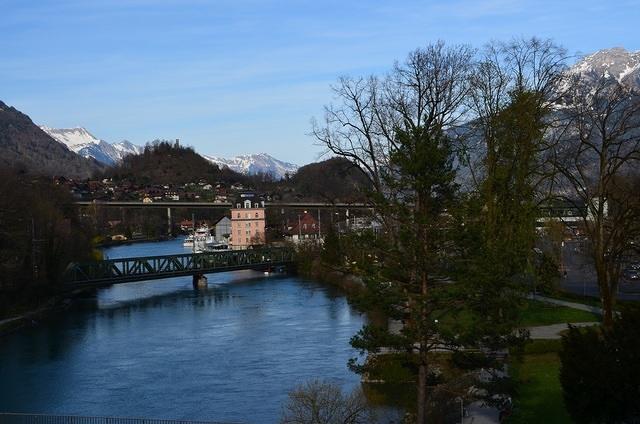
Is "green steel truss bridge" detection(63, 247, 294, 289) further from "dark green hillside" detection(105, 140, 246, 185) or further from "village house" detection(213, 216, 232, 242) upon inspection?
"dark green hillside" detection(105, 140, 246, 185)

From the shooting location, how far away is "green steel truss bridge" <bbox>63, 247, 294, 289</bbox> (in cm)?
4516

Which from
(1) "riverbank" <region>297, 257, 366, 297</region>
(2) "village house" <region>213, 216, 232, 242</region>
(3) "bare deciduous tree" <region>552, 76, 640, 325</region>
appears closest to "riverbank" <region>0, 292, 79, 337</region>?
(1) "riverbank" <region>297, 257, 366, 297</region>

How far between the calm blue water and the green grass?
4.25 m

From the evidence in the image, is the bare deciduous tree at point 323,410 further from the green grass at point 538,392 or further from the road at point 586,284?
the road at point 586,284

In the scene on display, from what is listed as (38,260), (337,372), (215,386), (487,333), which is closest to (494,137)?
(337,372)

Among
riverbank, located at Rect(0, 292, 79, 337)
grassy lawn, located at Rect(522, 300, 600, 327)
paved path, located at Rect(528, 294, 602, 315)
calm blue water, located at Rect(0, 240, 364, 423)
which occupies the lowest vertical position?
calm blue water, located at Rect(0, 240, 364, 423)

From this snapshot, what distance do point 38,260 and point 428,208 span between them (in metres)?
29.1

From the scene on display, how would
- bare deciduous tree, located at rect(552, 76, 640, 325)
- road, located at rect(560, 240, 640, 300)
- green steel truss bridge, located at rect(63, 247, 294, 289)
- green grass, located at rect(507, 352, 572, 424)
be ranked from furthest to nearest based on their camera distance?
green steel truss bridge, located at rect(63, 247, 294, 289), road, located at rect(560, 240, 640, 300), bare deciduous tree, located at rect(552, 76, 640, 325), green grass, located at rect(507, 352, 572, 424)

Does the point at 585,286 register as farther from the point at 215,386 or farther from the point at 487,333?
the point at 487,333

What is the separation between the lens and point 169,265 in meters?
50.2

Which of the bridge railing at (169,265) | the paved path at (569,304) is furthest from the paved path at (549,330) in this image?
the bridge railing at (169,265)

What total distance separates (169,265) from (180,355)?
74.8 ft

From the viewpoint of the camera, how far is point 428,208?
1526 centimetres

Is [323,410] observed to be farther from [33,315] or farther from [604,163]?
[33,315]
